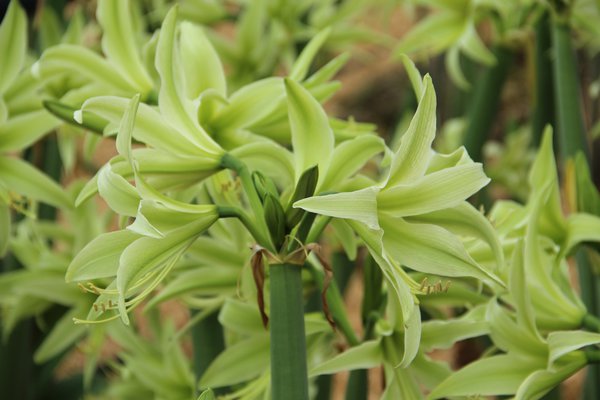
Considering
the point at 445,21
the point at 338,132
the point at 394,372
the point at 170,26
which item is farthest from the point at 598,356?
the point at 445,21

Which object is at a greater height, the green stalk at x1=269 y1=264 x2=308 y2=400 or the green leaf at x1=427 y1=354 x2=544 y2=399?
the green stalk at x1=269 y1=264 x2=308 y2=400

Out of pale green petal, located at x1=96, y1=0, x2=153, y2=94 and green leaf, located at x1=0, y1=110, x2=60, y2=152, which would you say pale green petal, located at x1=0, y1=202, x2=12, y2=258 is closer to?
green leaf, located at x1=0, y1=110, x2=60, y2=152

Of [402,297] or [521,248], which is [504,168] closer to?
[521,248]

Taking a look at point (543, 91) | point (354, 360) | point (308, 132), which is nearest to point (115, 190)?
point (308, 132)

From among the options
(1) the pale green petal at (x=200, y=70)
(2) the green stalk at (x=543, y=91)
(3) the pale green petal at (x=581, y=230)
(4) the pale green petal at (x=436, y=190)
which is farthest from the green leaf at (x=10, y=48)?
(2) the green stalk at (x=543, y=91)

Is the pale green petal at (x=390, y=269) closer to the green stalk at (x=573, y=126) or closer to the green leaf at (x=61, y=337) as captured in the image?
the green stalk at (x=573, y=126)

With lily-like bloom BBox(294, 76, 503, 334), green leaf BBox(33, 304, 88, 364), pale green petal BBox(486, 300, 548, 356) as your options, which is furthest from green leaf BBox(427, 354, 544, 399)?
green leaf BBox(33, 304, 88, 364)
